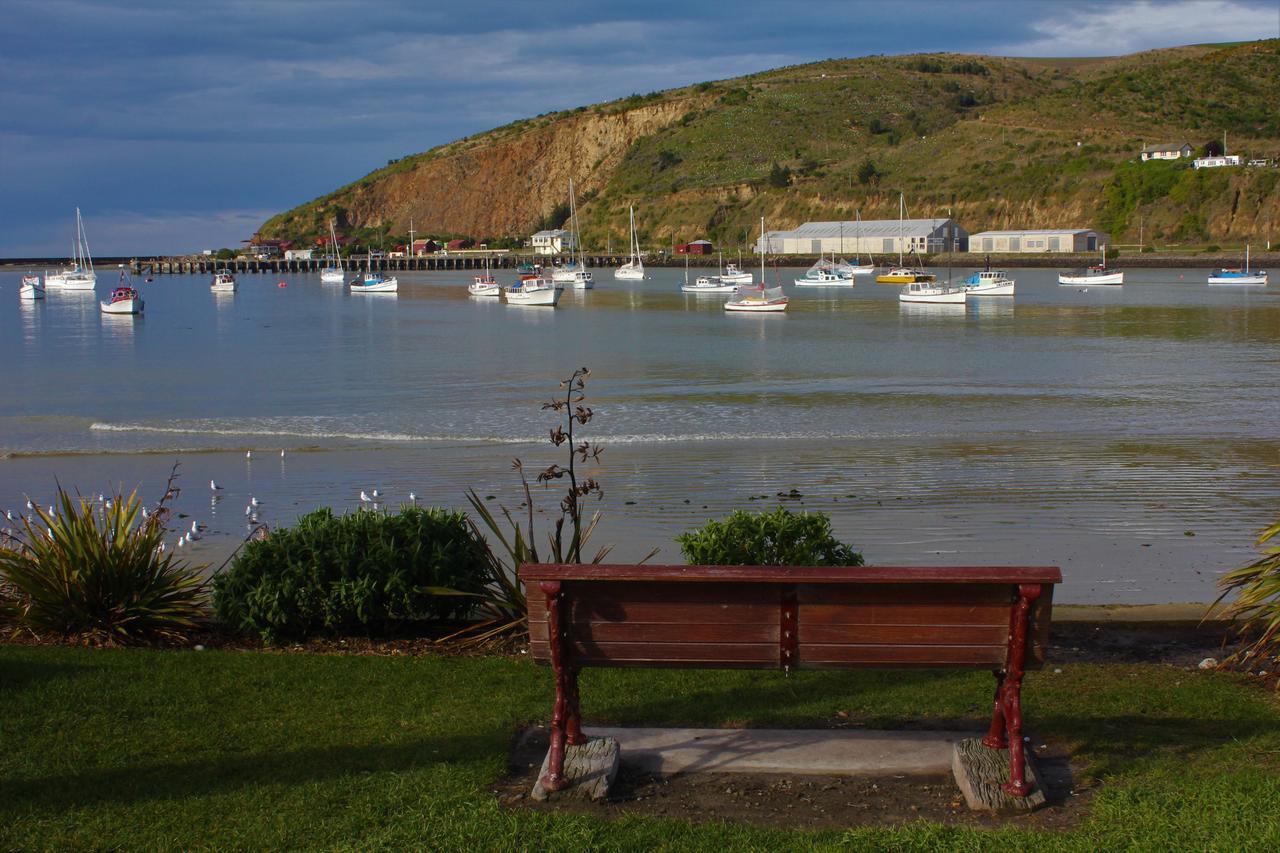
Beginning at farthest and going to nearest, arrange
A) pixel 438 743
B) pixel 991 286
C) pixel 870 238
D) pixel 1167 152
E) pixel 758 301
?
pixel 1167 152 → pixel 870 238 → pixel 991 286 → pixel 758 301 → pixel 438 743

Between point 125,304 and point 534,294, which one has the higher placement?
point 534,294

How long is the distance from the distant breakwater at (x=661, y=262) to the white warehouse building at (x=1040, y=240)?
1247 mm

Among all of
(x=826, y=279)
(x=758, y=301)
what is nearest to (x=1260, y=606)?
(x=758, y=301)

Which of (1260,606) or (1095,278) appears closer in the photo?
(1260,606)

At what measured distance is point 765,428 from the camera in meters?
18.9

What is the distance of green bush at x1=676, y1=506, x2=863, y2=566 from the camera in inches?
270

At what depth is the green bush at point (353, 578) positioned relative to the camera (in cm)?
682

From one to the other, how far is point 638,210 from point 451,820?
145473mm

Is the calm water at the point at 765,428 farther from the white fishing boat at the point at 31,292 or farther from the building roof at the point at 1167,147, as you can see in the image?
the building roof at the point at 1167,147

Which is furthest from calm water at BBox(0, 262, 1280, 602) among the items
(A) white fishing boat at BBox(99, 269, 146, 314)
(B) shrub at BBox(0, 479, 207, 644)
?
(A) white fishing boat at BBox(99, 269, 146, 314)

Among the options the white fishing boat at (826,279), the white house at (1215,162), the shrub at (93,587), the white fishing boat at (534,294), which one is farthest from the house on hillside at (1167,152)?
the shrub at (93,587)

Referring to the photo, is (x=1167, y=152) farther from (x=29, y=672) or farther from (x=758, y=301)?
(x=29, y=672)

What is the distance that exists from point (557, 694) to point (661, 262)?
424 feet

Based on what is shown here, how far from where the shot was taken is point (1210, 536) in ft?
34.3
